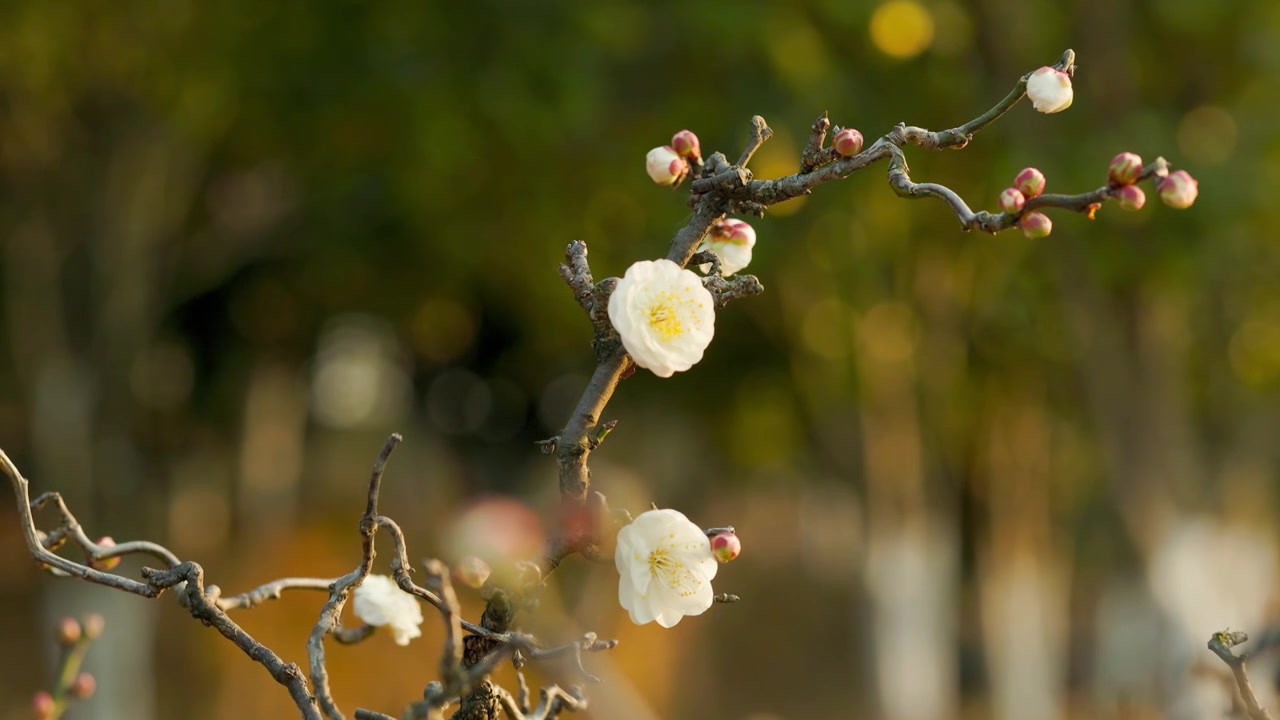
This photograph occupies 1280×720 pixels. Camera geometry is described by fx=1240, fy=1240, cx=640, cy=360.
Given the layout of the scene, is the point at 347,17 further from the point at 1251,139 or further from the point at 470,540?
the point at 470,540

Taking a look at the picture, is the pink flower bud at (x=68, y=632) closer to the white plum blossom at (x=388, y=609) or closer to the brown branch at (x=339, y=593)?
the white plum blossom at (x=388, y=609)

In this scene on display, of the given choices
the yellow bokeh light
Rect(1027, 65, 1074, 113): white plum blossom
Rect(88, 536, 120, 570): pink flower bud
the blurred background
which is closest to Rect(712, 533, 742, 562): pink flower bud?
the blurred background

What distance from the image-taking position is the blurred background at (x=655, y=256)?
5586mm

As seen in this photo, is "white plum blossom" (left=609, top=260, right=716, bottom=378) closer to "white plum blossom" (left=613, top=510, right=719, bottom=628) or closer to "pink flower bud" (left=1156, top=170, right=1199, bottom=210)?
"white plum blossom" (left=613, top=510, right=719, bottom=628)

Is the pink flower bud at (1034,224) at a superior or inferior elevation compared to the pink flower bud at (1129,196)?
inferior

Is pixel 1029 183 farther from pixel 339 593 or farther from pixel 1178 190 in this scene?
pixel 339 593

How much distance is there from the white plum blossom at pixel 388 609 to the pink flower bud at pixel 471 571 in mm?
261

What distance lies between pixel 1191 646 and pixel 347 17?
17.1 feet

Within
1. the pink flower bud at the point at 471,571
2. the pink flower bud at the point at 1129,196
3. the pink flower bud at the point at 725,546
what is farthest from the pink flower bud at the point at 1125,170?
the pink flower bud at the point at 471,571

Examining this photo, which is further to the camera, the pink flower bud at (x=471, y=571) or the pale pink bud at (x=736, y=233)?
the pale pink bud at (x=736, y=233)

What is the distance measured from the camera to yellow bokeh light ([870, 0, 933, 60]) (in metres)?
5.13

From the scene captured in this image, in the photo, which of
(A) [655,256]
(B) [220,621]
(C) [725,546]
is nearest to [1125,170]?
(C) [725,546]

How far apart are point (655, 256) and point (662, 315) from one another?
4.56 m

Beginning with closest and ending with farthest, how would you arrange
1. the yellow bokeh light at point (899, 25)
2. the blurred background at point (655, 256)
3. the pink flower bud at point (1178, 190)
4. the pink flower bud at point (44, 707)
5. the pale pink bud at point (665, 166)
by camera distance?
the pink flower bud at point (1178, 190), the pale pink bud at point (665, 166), the pink flower bud at point (44, 707), the yellow bokeh light at point (899, 25), the blurred background at point (655, 256)
